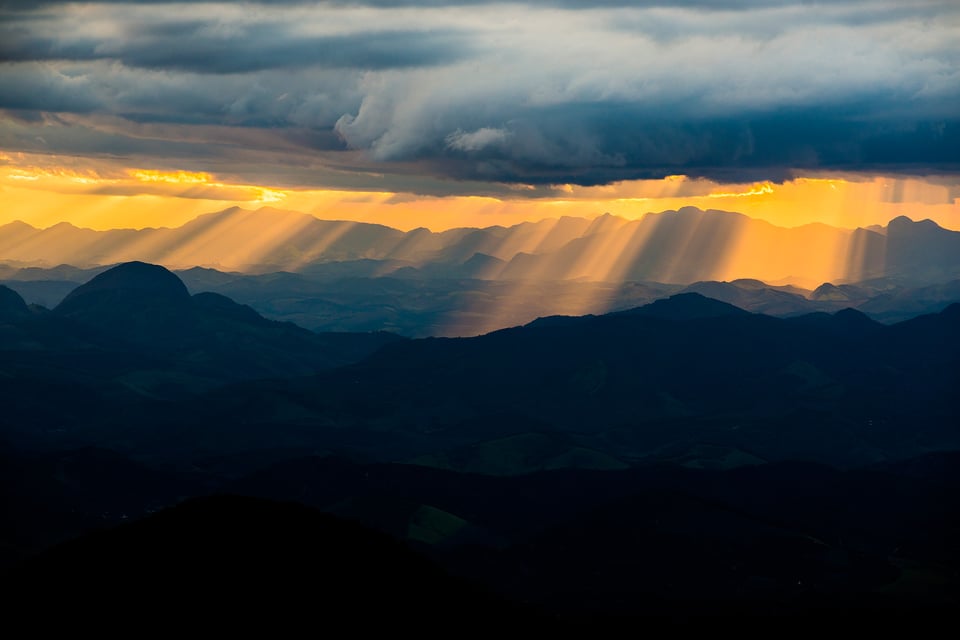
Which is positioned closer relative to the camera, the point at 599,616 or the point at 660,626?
the point at 660,626

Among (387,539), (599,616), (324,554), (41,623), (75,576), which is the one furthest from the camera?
(599,616)

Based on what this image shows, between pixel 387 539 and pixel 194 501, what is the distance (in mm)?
23547

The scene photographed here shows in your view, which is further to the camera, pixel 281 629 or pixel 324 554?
pixel 324 554

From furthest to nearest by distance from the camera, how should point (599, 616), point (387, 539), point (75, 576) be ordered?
point (599, 616) → point (387, 539) → point (75, 576)

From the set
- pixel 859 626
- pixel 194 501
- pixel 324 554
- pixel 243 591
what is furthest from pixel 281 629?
pixel 859 626

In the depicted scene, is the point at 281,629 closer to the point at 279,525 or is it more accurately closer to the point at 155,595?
the point at 155,595

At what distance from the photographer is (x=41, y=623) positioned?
12444cm

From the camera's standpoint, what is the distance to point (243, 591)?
131875 millimetres

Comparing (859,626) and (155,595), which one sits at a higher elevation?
(155,595)

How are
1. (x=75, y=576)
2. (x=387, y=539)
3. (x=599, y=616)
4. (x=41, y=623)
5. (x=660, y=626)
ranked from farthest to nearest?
(x=599, y=616), (x=660, y=626), (x=387, y=539), (x=75, y=576), (x=41, y=623)

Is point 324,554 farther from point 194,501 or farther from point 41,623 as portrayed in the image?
point 41,623

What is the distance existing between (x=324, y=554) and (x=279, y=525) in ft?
24.1

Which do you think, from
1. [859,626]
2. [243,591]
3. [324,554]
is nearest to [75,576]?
[243,591]

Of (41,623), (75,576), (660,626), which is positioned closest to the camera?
(41,623)
